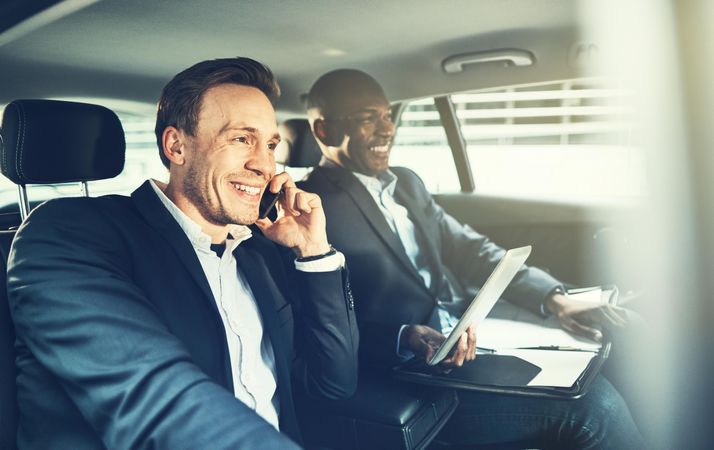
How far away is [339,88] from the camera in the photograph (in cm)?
218

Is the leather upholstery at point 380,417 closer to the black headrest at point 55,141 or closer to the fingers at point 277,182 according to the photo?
the fingers at point 277,182

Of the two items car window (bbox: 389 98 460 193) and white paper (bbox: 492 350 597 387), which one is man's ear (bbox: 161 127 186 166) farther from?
car window (bbox: 389 98 460 193)

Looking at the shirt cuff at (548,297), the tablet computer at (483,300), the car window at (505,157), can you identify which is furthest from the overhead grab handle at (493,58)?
the tablet computer at (483,300)

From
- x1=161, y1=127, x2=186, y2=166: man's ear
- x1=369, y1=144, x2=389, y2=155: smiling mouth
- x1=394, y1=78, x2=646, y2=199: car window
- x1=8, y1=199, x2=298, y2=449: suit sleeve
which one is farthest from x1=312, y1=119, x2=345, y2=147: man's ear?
x1=8, y1=199, x2=298, y2=449: suit sleeve

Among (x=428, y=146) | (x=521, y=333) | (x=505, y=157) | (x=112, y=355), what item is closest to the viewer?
(x=112, y=355)

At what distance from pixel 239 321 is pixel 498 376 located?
1.82 feet

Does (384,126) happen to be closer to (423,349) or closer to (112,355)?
(423,349)

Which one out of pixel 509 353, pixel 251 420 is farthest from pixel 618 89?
pixel 251 420

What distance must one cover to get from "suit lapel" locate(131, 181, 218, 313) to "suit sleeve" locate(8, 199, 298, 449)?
0.15m

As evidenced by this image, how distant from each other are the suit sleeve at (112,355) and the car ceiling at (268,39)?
510 mm

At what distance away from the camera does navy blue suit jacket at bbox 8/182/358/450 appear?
90 centimetres

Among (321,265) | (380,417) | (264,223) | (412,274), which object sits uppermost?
(264,223)

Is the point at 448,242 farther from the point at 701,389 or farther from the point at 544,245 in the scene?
the point at 701,389

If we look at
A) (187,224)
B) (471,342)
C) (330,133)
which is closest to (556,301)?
(471,342)
